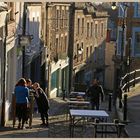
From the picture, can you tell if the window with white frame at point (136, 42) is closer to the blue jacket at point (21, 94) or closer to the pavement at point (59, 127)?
the pavement at point (59, 127)

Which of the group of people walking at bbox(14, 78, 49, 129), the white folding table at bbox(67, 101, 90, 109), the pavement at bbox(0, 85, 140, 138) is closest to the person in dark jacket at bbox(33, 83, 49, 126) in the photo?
the group of people walking at bbox(14, 78, 49, 129)

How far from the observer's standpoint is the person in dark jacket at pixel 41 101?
39.9ft

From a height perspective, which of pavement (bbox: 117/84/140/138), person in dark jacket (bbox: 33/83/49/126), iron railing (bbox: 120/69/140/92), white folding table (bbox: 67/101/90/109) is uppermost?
person in dark jacket (bbox: 33/83/49/126)

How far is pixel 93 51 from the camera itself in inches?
760

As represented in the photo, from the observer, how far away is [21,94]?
11742 mm

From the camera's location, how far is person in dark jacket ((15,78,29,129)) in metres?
11.7

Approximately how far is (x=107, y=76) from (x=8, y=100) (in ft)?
23.0

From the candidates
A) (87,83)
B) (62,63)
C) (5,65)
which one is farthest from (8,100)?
(62,63)

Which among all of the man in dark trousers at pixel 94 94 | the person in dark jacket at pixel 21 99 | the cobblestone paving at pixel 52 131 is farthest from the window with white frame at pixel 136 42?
the person in dark jacket at pixel 21 99

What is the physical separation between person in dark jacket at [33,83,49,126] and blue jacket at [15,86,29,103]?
383 millimetres

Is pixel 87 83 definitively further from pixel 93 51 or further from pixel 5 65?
pixel 5 65

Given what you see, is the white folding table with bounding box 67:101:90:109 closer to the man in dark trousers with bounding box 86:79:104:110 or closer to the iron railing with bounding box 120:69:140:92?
the man in dark trousers with bounding box 86:79:104:110

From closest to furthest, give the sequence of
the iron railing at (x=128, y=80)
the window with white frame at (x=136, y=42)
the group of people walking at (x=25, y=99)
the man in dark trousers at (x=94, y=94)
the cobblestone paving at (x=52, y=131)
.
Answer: the cobblestone paving at (x=52, y=131), the group of people walking at (x=25, y=99), the man in dark trousers at (x=94, y=94), the iron railing at (x=128, y=80), the window with white frame at (x=136, y=42)

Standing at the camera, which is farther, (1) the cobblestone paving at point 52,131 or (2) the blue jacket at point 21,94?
(2) the blue jacket at point 21,94
